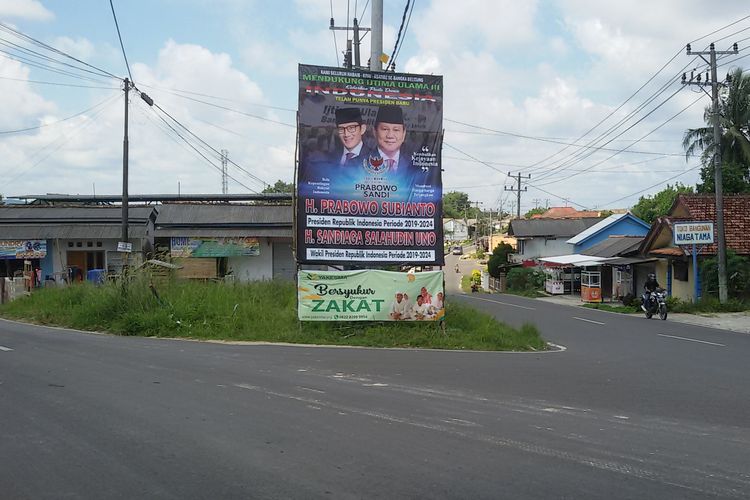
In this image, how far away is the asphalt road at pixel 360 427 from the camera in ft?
17.1

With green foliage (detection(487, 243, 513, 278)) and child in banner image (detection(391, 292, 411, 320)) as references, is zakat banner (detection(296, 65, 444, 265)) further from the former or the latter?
green foliage (detection(487, 243, 513, 278))

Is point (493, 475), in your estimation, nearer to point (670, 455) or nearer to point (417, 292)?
point (670, 455)

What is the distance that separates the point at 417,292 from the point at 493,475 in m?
11.1

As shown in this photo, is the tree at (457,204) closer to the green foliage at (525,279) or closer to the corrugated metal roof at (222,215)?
the green foliage at (525,279)

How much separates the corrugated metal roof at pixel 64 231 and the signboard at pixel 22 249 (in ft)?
0.88

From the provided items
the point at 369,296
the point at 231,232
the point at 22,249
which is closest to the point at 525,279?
the point at 231,232

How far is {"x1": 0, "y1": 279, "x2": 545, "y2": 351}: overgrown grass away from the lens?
15.7 metres

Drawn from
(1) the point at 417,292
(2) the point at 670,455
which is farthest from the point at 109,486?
(1) the point at 417,292

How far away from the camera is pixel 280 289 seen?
1978 centimetres

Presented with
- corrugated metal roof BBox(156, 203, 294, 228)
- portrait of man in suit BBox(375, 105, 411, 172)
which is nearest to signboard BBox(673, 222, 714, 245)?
portrait of man in suit BBox(375, 105, 411, 172)

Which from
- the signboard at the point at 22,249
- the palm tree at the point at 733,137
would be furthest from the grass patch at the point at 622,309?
the signboard at the point at 22,249

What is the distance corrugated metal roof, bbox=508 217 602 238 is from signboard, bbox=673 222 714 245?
32242 millimetres

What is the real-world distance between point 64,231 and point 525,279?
117 feet

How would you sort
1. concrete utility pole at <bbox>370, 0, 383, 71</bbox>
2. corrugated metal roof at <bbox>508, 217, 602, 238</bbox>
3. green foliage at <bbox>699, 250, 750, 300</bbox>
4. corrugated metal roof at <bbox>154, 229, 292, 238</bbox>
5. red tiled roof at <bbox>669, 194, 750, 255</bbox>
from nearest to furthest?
1. concrete utility pole at <bbox>370, 0, 383, 71</bbox>
2. green foliage at <bbox>699, 250, 750, 300</bbox>
3. red tiled roof at <bbox>669, 194, 750, 255</bbox>
4. corrugated metal roof at <bbox>154, 229, 292, 238</bbox>
5. corrugated metal roof at <bbox>508, 217, 602, 238</bbox>
